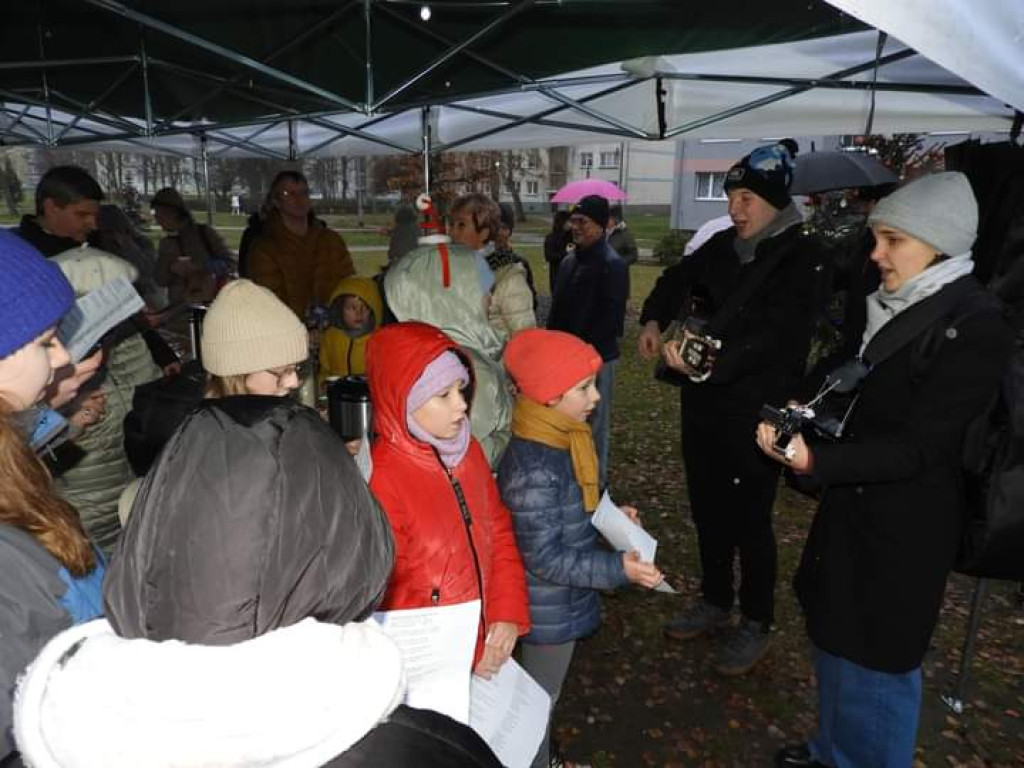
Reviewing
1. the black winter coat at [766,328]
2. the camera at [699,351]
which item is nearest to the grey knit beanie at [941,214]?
the black winter coat at [766,328]

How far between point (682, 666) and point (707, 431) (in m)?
1.18

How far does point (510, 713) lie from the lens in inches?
72.9

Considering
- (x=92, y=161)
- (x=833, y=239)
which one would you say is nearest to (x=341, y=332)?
(x=833, y=239)

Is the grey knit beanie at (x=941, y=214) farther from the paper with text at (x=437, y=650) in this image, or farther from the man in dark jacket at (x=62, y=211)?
the man in dark jacket at (x=62, y=211)

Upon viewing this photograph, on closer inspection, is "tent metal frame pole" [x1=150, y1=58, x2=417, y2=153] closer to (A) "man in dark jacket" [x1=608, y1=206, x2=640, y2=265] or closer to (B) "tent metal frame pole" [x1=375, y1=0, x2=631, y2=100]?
(B) "tent metal frame pole" [x1=375, y1=0, x2=631, y2=100]

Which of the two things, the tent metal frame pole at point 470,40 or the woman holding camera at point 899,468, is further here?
the tent metal frame pole at point 470,40

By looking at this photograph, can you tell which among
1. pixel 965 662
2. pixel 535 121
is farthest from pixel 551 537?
pixel 535 121

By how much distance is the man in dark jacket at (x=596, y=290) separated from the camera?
16.6 feet

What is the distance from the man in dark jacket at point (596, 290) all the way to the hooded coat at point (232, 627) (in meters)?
4.29

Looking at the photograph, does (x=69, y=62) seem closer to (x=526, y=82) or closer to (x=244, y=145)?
(x=526, y=82)

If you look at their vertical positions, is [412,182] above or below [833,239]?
above

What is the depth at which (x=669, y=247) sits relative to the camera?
2036 centimetres

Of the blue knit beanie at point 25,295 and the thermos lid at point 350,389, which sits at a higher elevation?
the blue knit beanie at point 25,295

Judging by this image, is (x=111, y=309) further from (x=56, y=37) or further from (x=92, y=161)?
(x=92, y=161)
